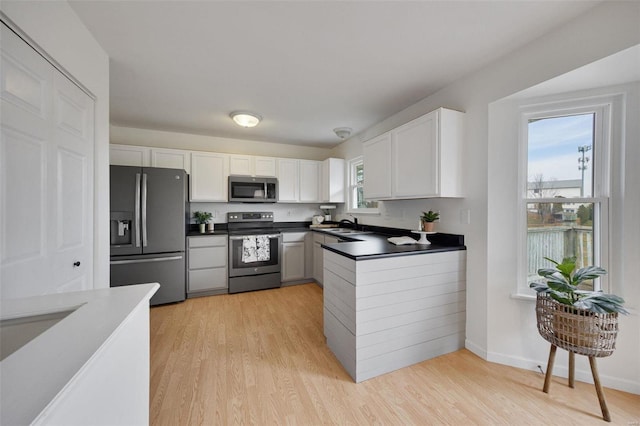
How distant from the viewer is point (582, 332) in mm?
1454

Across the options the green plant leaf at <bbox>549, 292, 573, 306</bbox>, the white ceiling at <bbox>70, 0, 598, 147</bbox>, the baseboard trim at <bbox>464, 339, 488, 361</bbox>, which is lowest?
the baseboard trim at <bbox>464, 339, 488, 361</bbox>

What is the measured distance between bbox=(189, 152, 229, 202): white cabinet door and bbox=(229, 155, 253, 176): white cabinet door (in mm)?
75

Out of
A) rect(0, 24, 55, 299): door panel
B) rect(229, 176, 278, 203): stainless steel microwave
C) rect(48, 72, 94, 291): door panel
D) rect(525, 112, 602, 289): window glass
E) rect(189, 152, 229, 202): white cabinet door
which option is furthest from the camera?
rect(229, 176, 278, 203): stainless steel microwave

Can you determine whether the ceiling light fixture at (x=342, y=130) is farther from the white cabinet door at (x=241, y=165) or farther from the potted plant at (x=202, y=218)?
the potted plant at (x=202, y=218)

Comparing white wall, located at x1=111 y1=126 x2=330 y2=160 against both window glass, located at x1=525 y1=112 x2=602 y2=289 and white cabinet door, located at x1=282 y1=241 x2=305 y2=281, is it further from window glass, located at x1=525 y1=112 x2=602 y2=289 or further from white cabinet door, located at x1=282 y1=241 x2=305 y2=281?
window glass, located at x1=525 y1=112 x2=602 y2=289

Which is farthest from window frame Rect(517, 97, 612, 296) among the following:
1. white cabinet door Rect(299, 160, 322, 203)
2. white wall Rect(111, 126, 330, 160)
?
white wall Rect(111, 126, 330, 160)

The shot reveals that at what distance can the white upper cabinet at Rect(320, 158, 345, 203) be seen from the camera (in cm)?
420

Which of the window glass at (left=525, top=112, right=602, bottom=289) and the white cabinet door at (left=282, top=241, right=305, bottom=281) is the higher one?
the window glass at (left=525, top=112, right=602, bottom=289)

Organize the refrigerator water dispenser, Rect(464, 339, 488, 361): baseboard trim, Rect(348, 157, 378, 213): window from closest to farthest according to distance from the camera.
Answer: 1. Rect(464, 339, 488, 361): baseboard trim
2. the refrigerator water dispenser
3. Rect(348, 157, 378, 213): window

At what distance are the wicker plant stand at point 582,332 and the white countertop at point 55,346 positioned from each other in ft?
7.54

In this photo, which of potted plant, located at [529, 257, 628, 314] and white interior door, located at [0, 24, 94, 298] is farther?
potted plant, located at [529, 257, 628, 314]

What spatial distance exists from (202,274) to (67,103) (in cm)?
249

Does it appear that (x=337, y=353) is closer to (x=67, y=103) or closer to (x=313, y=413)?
(x=313, y=413)

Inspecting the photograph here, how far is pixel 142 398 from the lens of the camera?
0.87 m
